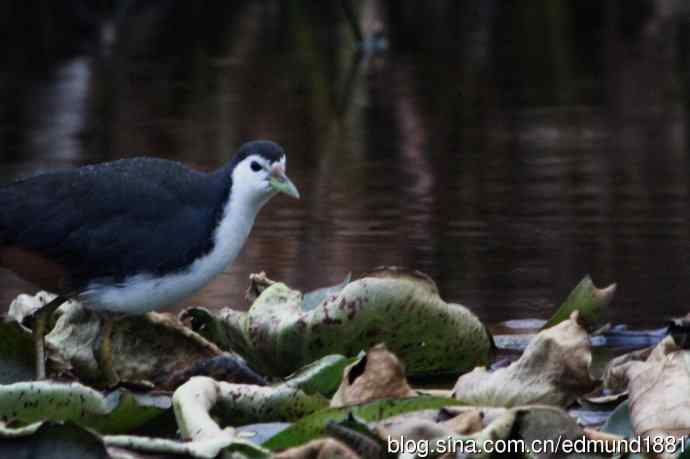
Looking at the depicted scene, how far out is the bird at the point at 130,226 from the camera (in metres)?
5.46

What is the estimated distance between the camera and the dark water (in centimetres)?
732

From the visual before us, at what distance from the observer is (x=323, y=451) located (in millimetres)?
3832

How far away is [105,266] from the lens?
5516mm

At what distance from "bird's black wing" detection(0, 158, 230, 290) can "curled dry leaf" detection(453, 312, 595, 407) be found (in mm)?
1236

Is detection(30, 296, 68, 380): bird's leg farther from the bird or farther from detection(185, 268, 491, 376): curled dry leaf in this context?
detection(185, 268, 491, 376): curled dry leaf

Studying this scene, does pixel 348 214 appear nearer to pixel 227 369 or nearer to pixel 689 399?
pixel 227 369

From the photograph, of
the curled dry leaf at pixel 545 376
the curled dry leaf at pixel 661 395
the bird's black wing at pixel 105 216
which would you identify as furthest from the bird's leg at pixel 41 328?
the curled dry leaf at pixel 661 395

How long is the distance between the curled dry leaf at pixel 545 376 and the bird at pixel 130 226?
1.15 metres

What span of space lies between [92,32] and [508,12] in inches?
185

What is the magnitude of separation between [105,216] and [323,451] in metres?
1.95

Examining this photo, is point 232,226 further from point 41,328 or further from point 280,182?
point 41,328

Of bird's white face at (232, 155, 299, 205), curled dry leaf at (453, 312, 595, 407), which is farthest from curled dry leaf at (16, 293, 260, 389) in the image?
curled dry leaf at (453, 312, 595, 407)

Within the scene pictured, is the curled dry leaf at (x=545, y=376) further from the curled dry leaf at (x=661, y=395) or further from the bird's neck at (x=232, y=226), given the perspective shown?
the bird's neck at (x=232, y=226)

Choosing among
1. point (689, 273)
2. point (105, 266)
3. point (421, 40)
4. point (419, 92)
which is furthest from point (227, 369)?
point (421, 40)
